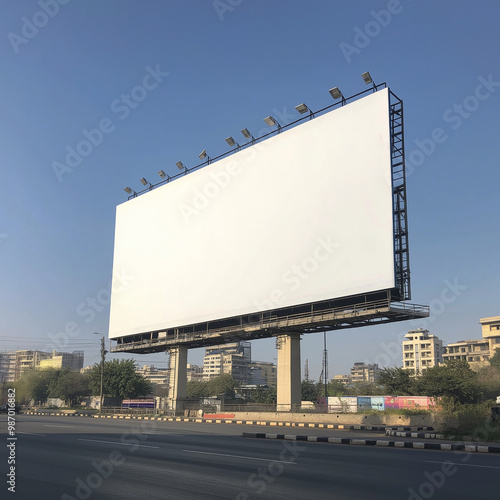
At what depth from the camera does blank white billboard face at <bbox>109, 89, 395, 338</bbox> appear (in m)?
30.7

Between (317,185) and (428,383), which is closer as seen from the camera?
(317,185)

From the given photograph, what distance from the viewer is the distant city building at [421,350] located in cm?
14750

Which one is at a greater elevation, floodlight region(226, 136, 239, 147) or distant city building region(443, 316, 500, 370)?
floodlight region(226, 136, 239, 147)

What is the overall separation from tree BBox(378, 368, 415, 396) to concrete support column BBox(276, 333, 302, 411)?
19.8 metres

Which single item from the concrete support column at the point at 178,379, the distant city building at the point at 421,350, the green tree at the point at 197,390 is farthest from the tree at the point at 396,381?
the distant city building at the point at 421,350

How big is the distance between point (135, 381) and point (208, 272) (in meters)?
39.4

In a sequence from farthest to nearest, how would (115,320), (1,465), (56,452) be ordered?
(115,320) < (56,452) < (1,465)

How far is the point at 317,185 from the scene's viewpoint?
3372cm

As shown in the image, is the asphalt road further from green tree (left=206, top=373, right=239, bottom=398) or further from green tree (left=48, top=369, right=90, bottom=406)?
green tree (left=206, top=373, right=239, bottom=398)

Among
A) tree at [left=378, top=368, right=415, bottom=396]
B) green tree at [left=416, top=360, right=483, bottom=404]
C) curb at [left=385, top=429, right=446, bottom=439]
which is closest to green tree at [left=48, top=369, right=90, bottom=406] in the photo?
tree at [left=378, top=368, right=415, bottom=396]

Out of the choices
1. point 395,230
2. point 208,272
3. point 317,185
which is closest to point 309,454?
point 395,230

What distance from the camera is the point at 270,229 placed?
36375 millimetres

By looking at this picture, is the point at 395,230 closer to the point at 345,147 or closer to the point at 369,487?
the point at 345,147

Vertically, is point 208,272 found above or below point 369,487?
above
